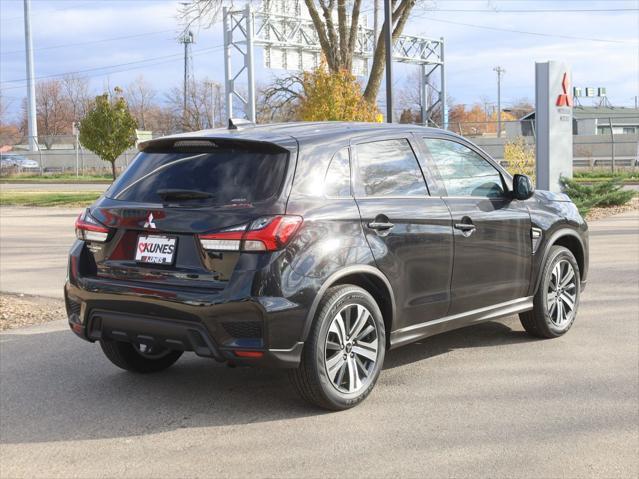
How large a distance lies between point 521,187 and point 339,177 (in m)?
Answer: 1.83

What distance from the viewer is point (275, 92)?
132 ft

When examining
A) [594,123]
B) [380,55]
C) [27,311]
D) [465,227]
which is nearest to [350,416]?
[465,227]

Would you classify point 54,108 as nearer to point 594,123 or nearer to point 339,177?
point 594,123

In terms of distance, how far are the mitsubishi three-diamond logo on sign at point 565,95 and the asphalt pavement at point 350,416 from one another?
12987mm

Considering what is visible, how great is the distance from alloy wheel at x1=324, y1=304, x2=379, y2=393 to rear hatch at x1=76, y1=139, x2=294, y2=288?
2.55 feet

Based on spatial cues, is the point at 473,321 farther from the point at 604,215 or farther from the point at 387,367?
the point at 604,215

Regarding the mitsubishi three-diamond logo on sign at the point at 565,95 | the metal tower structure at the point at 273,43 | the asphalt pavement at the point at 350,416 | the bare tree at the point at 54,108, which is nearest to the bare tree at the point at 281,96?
the metal tower structure at the point at 273,43

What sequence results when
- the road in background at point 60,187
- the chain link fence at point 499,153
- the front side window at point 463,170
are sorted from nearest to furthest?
the front side window at point 463,170
the road in background at point 60,187
the chain link fence at point 499,153

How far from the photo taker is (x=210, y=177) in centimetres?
499

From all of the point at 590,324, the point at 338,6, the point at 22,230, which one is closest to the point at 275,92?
the point at 338,6

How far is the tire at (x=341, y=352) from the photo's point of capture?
4844 mm

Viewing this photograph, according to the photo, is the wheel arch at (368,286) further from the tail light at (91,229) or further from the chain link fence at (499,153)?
the chain link fence at (499,153)

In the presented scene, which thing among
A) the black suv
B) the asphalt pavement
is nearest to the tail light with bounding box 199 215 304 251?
the black suv

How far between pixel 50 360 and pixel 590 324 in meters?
4.55
